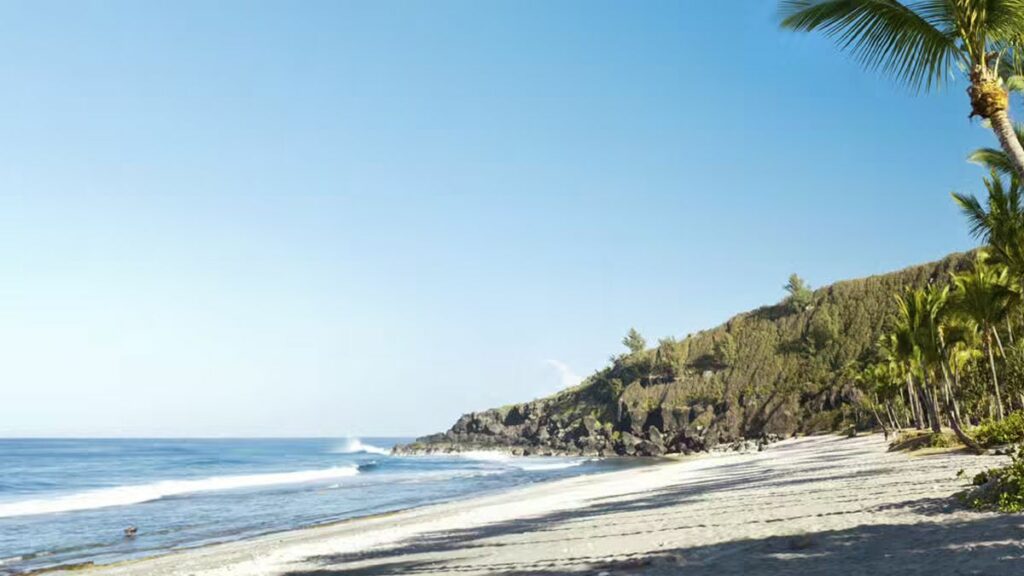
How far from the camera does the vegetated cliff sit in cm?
9083

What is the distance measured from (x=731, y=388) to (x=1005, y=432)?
261 ft

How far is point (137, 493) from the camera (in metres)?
52.3

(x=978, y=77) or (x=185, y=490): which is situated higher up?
(x=978, y=77)

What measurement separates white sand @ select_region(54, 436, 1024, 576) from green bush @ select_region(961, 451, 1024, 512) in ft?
1.46

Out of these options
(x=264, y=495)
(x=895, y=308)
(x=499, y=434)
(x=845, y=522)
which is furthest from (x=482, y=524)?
(x=499, y=434)

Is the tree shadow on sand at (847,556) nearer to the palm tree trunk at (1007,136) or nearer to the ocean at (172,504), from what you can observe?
the palm tree trunk at (1007,136)

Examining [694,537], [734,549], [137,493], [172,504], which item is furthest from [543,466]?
[734,549]

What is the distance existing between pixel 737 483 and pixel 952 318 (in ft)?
61.4

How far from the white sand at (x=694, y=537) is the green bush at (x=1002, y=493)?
0.45 meters

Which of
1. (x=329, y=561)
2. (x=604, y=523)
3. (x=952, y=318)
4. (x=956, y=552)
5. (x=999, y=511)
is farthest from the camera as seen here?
(x=952, y=318)

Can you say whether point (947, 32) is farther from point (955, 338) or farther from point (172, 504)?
point (172, 504)

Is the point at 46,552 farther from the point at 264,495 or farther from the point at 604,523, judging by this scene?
the point at 264,495

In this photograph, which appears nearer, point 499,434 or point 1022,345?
point 1022,345

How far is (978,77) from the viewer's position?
402 inches
